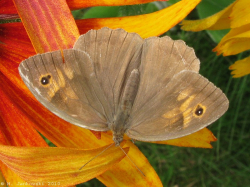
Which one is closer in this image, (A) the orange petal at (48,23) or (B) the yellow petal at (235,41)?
(A) the orange petal at (48,23)

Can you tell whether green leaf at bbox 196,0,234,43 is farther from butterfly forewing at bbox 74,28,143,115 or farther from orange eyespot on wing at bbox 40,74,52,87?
orange eyespot on wing at bbox 40,74,52,87

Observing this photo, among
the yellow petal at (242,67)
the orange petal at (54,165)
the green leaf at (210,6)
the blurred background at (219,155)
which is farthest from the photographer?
the blurred background at (219,155)

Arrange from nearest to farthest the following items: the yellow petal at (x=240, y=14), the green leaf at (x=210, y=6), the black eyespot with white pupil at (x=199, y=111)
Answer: the black eyespot with white pupil at (x=199, y=111), the yellow petal at (x=240, y=14), the green leaf at (x=210, y=6)

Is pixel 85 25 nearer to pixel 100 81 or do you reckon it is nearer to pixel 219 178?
pixel 100 81

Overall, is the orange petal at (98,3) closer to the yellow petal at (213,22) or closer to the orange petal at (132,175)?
the yellow petal at (213,22)

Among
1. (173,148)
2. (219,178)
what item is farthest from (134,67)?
(219,178)

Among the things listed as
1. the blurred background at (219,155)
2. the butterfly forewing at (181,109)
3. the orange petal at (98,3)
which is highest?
the orange petal at (98,3)

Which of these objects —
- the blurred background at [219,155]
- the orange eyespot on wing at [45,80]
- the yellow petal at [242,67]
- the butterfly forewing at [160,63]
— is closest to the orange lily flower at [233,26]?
the yellow petal at [242,67]

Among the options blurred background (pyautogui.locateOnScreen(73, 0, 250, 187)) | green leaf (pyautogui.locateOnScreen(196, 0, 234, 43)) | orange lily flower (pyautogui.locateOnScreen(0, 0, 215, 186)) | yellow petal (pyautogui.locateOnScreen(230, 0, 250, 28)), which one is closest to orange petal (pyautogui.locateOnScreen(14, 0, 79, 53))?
orange lily flower (pyautogui.locateOnScreen(0, 0, 215, 186))
